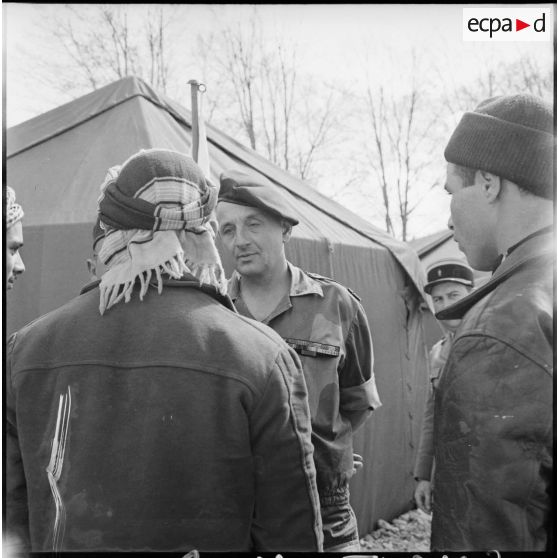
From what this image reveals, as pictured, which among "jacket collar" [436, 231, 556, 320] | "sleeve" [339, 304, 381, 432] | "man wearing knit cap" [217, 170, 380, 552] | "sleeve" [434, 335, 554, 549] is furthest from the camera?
"sleeve" [339, 304, 381, 432]

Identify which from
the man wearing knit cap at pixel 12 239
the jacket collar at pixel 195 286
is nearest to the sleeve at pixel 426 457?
the jacket collar at pixel 195 286

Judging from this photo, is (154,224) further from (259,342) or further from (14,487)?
(14,487)

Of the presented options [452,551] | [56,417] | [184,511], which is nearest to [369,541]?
[452,551]

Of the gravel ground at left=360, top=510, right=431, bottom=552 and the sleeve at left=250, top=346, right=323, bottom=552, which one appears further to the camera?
the gravel ground at left=360, top=510, right=431, bottom=552

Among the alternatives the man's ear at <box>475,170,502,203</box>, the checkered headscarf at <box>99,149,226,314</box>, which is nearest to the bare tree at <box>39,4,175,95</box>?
the checkered headscarf at <box>99,149,226,314</box>

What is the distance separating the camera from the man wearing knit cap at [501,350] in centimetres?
105

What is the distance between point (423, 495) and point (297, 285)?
2.35 ft

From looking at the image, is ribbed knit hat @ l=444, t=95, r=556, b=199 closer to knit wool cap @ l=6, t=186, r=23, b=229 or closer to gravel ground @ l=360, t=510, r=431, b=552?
knit wool cap @ l=6, t=186, r=23, b=229

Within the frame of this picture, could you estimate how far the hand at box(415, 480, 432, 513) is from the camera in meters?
1.70

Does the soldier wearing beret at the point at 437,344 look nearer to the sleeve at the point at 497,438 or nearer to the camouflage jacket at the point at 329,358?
the camouflage jacket at the point at 329,358

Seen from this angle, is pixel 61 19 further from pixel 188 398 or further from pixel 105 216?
pixel 188 398

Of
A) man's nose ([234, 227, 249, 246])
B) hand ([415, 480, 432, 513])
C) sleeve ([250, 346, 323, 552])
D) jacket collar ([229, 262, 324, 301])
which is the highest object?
man's nose ([234, 227, 249, 246])

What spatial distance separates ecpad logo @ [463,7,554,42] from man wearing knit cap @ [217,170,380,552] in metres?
0.76

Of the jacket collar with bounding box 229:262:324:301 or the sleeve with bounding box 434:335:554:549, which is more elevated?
the jacket collar with bounding box 229:262:324:301
